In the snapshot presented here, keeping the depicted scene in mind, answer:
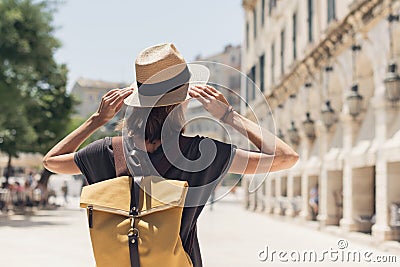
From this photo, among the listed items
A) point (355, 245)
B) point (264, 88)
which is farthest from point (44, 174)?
point (355, 245)

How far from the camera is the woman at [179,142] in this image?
245 cm

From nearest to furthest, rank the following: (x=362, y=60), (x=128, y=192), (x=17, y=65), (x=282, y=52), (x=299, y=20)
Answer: (x=128, y=192) < (x=362, y=60) < (x=17, y=65) < (x=299, y=20) < (x=282, y=52)

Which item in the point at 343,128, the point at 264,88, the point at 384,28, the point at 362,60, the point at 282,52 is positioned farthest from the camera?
the point at 264,88

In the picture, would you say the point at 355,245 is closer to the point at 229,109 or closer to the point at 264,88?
the point at 229,109

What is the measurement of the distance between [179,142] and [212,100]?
0.67ft

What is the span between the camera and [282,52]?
29562 mm

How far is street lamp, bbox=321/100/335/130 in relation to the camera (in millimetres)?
20219

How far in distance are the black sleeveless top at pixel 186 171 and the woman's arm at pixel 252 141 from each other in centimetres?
6

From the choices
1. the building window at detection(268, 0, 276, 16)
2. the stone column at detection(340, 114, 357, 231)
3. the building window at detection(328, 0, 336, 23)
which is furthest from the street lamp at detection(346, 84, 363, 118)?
the building window at detection(268, 0, 276, 16)

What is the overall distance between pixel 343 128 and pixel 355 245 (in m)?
4.42

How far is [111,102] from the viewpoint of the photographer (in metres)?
2.63

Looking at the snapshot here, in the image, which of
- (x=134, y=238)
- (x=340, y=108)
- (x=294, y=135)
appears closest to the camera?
(x=134, y=238)

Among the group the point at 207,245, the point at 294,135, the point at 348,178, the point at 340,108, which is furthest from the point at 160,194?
the point at 294,135

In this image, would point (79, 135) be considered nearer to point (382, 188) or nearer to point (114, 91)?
point (114, 91)
